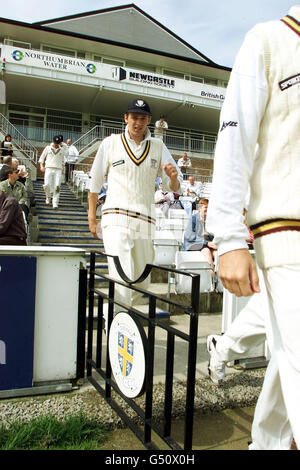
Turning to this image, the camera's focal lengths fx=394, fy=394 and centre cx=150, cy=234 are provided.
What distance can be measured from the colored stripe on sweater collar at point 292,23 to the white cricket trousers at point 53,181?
10.3 m

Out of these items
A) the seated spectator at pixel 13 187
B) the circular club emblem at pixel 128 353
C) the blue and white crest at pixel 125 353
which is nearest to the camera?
the circular club emblem at pixel 128 353

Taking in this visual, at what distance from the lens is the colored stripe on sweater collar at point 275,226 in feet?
4.38

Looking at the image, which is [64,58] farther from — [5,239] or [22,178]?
[5,239]

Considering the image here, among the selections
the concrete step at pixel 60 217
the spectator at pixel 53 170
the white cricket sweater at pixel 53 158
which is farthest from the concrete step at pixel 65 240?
the white cricket sweater at pixel 53 158

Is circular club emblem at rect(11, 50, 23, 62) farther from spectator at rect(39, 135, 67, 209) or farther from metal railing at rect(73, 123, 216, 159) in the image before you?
spectator at rect(39, 135, 67, 209)

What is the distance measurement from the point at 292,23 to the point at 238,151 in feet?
1.68

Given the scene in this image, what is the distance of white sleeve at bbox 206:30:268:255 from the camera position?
138 centimetres

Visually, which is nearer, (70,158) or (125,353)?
(125,353)

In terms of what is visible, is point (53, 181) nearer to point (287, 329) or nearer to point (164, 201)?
point (164, 201)

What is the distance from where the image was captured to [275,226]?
1375 mm

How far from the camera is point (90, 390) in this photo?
9.86 feet

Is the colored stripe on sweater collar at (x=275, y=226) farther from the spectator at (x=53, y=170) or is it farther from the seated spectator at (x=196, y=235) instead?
the spectator at (x=53, y=170)

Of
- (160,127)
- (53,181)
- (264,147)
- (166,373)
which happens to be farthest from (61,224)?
(160,127)
